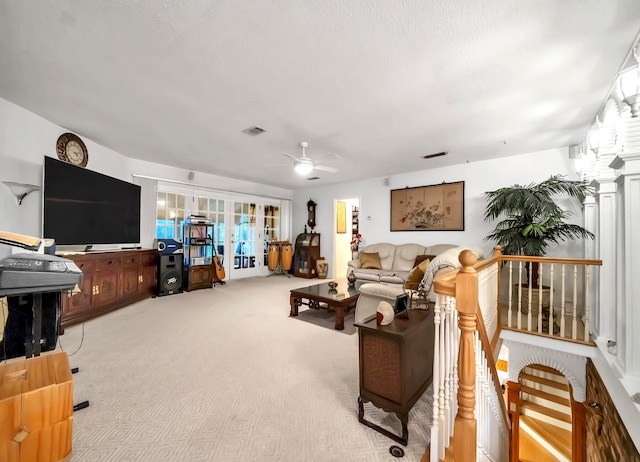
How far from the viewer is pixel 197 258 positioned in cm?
524

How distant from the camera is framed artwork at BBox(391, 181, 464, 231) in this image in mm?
4984

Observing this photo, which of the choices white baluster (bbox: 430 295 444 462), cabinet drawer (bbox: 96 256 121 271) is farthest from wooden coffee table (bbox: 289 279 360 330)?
cabinet drawer (bbox: 96 256 121 271)

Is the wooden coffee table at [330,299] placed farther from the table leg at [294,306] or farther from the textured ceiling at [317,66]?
the textured ceiling at [317,66]

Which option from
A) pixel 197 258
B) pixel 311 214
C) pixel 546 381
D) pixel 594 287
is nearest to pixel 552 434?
pixel 546 381

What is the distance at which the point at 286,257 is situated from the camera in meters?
7.23

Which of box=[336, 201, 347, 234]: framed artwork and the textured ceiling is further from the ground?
the textured ceiling

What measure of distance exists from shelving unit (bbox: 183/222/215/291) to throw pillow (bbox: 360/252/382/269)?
10.4 feet

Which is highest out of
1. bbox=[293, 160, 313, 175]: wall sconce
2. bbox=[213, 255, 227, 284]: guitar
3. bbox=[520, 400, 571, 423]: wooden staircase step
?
bbox=[293, 160, 313, 175]: wall sconce

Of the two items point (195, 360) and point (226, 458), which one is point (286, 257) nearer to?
point (195, 360)

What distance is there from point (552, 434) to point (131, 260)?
6.97 metres

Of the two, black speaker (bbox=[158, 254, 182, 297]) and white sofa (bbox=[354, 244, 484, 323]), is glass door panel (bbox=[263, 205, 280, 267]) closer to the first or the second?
black speaker (bbox=[158, 254, 182, 297])

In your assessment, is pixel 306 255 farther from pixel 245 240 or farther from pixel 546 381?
pixel 546 381

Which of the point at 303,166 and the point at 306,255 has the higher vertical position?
the point at 303,166

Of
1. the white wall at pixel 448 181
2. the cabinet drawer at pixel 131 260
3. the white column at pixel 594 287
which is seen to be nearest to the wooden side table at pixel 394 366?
the white column at pixel 594 287
